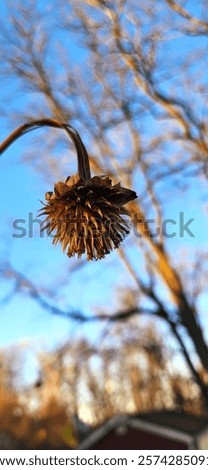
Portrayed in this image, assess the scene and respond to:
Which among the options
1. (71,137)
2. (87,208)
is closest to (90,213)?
(87,208)

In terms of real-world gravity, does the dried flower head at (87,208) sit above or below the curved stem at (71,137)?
below

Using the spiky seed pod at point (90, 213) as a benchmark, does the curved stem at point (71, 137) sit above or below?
above

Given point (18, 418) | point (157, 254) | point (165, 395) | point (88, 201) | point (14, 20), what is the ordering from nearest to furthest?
1. point (88, 201)
2. point (157, 254)
3. point (14, 20)
4. point (165, 395)
5. point (18, 418)

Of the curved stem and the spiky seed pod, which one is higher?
the curved stem

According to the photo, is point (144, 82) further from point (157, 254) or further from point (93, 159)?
point (157, 254)
